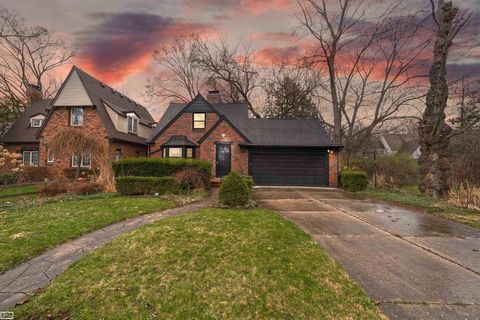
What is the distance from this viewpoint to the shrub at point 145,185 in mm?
10633

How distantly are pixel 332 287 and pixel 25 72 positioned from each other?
39.7 meters

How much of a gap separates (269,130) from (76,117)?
52.0ft

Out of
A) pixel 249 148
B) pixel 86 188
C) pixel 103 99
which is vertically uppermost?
pixel 103 99

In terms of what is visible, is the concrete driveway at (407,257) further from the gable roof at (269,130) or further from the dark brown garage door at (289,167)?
the gable roof at (269,130)

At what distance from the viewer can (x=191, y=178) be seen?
11.9 metres

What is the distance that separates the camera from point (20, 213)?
24.7ft

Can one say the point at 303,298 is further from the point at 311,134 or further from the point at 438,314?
the point at 311,134

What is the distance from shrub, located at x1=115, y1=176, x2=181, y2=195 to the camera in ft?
34.9

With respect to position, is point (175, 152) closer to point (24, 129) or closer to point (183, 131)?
point (183, 131)

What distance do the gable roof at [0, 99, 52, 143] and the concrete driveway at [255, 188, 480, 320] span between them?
2494 cm

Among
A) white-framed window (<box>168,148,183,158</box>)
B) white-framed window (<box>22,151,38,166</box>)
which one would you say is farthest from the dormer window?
white-framed window (<box>22,151,38,166</box>)

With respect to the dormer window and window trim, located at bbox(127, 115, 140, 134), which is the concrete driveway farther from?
window trim, located at bbox(127, 115, 140, 134)

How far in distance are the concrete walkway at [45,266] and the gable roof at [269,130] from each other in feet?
41.6

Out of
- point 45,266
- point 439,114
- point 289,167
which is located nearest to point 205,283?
point 45,266
